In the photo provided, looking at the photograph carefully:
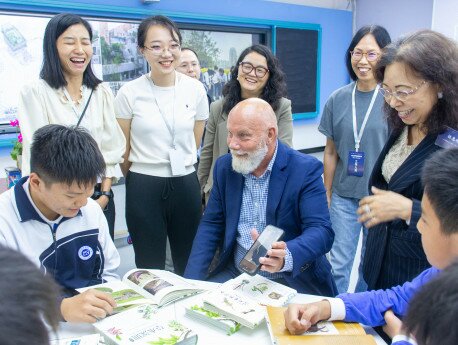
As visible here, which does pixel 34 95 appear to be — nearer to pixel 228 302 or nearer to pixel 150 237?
pixel 150 237

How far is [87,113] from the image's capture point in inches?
83.1

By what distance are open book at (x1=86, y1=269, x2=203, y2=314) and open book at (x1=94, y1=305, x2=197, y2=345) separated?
78mm

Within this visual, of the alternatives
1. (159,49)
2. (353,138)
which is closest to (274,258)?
(353,138)

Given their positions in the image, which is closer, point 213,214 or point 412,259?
point 412,259

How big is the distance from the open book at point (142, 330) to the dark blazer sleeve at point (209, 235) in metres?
0.61

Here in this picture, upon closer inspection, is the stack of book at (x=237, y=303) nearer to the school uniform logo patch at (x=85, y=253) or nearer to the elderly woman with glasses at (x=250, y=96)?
the school uniform logo patch at (x=85, y=253)

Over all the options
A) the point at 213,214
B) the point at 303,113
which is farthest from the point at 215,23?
the point at 213,214

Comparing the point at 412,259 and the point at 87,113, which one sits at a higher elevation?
the point at 87,113

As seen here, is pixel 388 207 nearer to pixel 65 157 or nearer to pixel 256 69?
pixel 65 157

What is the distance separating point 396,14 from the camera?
6.50 m

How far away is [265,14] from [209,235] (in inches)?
171

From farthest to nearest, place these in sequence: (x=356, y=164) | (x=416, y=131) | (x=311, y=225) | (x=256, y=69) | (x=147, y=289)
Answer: (x=256, y=69) → (x=356, y=164) → (x=311, y=225) → (x=416, y=131) → (x=147, y=289)

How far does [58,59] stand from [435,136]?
1.65 meters

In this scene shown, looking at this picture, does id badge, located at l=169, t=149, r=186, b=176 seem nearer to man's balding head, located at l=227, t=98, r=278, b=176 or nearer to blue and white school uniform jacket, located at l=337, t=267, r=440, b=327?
man's balding head, located at l=227, t=98, r=278, b=176
